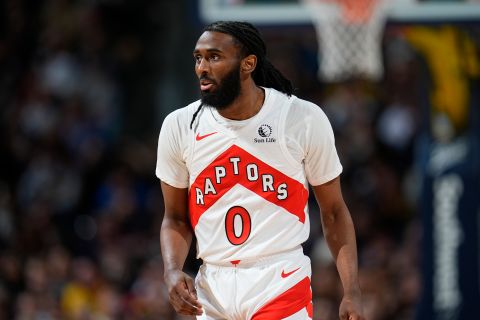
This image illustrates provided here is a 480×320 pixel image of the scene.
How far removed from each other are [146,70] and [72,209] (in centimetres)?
278

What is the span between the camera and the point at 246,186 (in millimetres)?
5621

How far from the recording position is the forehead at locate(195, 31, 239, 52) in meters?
5.57

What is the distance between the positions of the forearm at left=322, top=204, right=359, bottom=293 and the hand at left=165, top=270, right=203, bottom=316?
82cm

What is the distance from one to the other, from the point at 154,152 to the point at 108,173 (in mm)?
826

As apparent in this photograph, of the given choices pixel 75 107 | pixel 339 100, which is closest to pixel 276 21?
pixel 339 100

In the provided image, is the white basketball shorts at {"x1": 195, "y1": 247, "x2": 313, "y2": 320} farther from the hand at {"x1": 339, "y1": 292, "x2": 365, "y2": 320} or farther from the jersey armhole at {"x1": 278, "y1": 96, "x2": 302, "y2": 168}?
the jersey armhole at {"x1": 278, "y1": 96, "x2": 302, "y2": 168}

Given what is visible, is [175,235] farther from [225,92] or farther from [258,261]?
[225,92]

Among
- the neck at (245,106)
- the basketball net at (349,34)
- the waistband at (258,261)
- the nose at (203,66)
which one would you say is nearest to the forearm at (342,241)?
the waistband at (258,261)

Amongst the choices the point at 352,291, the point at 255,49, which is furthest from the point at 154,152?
the point at 352,291

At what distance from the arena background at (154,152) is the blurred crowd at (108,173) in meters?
0.02

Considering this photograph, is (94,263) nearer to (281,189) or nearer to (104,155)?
(104,155)

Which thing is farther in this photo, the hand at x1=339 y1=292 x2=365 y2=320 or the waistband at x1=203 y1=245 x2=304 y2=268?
the waistband at x1=203 y1=245 x2=304 y2=268

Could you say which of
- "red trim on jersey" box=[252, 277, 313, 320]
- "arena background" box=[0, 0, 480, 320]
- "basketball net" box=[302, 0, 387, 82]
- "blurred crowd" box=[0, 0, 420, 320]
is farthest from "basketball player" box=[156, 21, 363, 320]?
"blurred crowd" box=[0, 0, 420, 320]

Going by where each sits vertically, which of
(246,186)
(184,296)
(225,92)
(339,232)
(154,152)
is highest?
(225,92)
